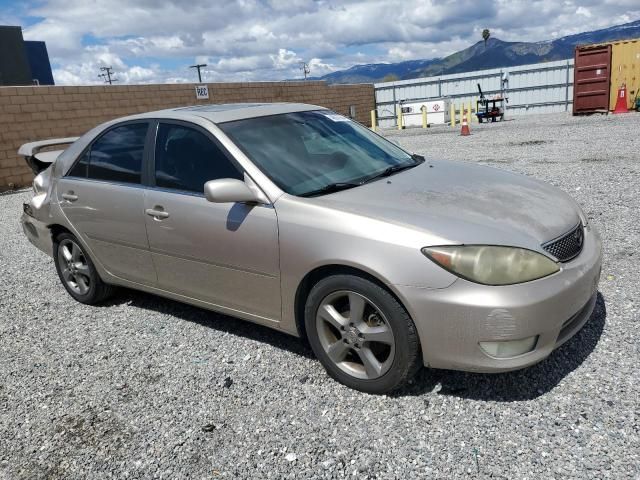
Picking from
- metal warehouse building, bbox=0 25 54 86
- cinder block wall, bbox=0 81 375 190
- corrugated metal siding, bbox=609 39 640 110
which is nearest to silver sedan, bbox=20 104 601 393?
cinder block wall, bbox=0 81 375 190

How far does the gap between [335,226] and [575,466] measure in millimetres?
1547

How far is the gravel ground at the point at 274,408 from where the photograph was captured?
2.37 metres

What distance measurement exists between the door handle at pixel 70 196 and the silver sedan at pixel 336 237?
2cm

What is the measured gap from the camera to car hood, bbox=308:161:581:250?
101 inches

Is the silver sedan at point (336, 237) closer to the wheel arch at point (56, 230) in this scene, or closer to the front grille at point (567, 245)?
the front grille at point (567, 245)

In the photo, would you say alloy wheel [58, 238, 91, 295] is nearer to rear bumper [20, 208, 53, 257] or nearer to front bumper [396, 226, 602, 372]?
rear bumper [20, 208, 53, 257]

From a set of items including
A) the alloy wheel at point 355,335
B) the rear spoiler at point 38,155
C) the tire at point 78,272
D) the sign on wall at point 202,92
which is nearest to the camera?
the alloy wheel at point 355,335

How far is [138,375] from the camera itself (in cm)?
338

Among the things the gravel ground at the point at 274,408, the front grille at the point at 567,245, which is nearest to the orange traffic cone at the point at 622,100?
the gravel ground at the point at 274,408

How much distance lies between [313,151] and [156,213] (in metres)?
1.17

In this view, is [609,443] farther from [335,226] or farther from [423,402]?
[335,226]

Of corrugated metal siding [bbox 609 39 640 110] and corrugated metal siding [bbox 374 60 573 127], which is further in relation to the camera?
corrugated metal siding [bbox 374 60 573 127]

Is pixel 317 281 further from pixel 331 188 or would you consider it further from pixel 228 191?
pixel 228 191

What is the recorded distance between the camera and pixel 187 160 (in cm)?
354
